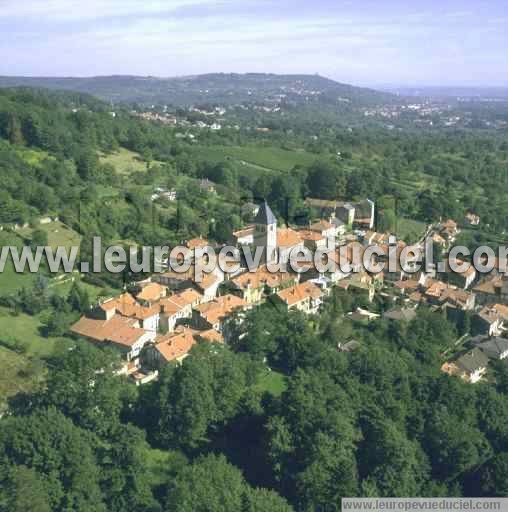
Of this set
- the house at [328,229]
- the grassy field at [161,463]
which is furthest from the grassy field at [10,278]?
the house at [328,229]

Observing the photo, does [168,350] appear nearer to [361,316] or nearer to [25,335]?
[25,335]

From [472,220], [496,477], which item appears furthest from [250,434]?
[472,220]

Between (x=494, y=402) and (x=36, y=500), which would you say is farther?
(x=494, y=402)

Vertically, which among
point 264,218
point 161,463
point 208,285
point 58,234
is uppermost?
point 264,218

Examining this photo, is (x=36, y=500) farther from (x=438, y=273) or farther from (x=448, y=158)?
(x=448, y=158)

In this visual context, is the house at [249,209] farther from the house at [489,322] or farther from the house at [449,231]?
the house at [489,322]

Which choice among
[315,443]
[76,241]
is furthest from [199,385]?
[76,241]

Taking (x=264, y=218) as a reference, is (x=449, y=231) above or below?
below
